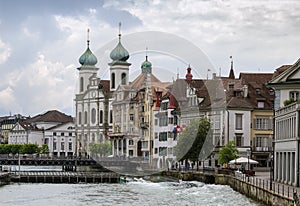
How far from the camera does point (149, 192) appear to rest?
76.4 meters

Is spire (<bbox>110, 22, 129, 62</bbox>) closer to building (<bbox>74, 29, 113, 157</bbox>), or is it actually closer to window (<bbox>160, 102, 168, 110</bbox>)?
building (<bbox>74, 29, 113, 157</bbox>)

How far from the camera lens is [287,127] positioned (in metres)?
67.7

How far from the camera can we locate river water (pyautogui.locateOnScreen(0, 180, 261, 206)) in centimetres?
6400

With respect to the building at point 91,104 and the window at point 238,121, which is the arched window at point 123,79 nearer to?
the building at point 91,104

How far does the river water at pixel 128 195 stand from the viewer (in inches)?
2520

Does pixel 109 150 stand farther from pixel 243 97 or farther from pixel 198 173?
pixel 198 173

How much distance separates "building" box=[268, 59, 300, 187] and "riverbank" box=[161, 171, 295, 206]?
171 cm

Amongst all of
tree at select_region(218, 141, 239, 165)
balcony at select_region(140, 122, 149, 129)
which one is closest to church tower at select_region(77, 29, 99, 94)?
balcony at select_region(140, 122, 149, 129)

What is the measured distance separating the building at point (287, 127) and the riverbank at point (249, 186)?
5.60ft

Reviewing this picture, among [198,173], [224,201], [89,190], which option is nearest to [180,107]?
[198,173]

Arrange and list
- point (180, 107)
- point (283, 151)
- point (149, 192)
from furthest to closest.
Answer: point (180, 107), point (149, 192), point (283, 151)

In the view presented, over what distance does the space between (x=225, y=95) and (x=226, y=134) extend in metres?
4.87

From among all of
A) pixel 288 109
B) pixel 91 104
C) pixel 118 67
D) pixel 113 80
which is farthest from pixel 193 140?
pixel 91 104

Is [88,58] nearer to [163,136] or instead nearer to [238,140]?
[163,136]
